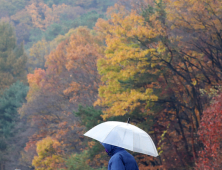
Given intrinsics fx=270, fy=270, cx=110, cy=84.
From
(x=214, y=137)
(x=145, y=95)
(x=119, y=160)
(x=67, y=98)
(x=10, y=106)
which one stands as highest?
(x=119, y=160)

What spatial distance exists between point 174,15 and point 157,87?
3.49 m

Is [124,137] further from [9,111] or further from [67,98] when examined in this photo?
[9,111]

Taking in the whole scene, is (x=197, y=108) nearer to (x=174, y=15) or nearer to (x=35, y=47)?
(x=174, y=15)

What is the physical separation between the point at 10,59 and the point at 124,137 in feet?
124

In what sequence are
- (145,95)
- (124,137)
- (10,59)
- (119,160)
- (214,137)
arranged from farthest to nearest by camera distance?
(10,59)
(145,95)
(214,137)
(124,137)
(119,160)

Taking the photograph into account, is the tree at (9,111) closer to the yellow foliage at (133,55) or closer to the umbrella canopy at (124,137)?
the yellow foliage at (133,55)

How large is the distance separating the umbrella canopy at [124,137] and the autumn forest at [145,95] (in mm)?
5099

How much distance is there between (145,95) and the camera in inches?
475

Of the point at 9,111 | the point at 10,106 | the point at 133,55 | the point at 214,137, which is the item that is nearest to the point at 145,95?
the point at 133,55

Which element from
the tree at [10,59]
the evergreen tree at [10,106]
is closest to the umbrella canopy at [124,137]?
the evergreen tree at [10,106]

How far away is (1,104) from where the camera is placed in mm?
27219

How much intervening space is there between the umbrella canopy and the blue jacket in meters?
0.06

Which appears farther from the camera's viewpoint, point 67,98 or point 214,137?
point 67,98

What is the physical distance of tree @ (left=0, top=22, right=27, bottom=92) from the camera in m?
35.5
